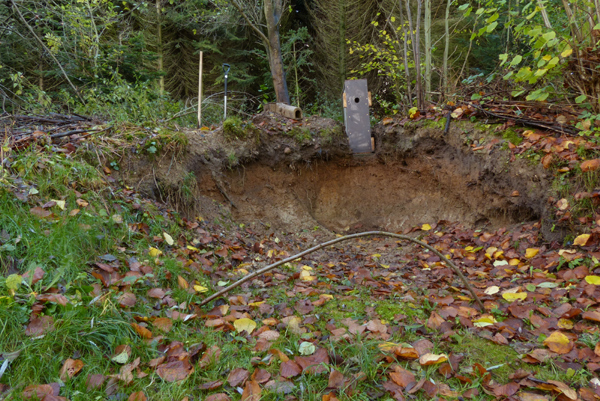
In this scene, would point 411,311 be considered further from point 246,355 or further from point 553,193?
point 553,193

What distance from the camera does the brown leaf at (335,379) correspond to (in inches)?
57.1

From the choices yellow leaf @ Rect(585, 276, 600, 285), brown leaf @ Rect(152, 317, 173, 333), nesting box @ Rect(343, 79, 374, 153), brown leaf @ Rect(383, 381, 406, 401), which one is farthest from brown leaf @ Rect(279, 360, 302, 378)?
nesting box @ Rect(343, 79, 374, 153)

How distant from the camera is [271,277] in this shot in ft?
9.02

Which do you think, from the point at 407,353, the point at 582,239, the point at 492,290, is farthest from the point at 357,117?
the point at 407,353

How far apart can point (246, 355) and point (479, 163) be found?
12.6 ft

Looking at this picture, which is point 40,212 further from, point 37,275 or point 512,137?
point 512,137

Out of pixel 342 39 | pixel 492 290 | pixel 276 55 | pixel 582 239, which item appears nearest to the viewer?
pixel 492 290

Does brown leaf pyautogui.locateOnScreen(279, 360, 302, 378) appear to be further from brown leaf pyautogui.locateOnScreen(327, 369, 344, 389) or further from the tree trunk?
the tree trunk

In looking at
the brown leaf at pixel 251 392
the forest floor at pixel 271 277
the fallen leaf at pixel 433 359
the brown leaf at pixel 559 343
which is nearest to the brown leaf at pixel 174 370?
the forest floor at pixel 271 277

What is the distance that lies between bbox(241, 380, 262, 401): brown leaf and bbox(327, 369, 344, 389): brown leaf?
300mm

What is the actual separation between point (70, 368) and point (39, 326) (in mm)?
257

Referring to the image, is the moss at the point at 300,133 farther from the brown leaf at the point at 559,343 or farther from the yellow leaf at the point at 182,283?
the brown leaf at the point at 559,343

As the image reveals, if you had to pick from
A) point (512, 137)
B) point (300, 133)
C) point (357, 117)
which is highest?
point (357, 117)

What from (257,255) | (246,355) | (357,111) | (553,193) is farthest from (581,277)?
(357,111)
